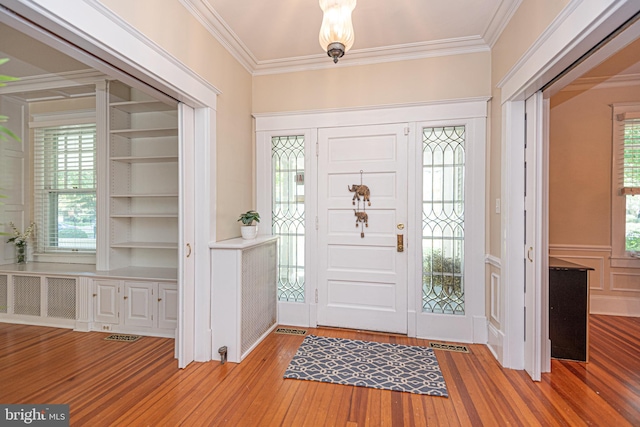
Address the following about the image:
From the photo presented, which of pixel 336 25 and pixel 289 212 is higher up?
pixel 336 25

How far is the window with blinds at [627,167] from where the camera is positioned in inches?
142

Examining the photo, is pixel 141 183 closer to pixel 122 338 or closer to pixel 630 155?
pixel 122 338

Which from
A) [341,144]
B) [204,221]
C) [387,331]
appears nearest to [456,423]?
[387,331]

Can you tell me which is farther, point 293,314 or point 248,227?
point 293,314

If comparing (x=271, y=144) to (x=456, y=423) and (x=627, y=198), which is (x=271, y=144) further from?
(x=627, y=198)

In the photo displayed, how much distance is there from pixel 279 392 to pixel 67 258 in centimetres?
334

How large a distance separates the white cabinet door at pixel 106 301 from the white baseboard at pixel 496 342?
3.73 metres

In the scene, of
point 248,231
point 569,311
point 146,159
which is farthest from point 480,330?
point 146,159

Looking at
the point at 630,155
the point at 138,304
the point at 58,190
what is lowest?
the point at 138,304

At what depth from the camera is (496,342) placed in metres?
2.72

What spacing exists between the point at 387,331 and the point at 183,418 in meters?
2.04

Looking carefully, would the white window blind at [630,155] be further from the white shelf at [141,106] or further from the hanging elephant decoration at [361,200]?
the white shelf at [141,106]

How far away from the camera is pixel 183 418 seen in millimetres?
1929

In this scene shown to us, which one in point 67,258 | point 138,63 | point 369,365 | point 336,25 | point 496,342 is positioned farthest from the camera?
point 67,258
